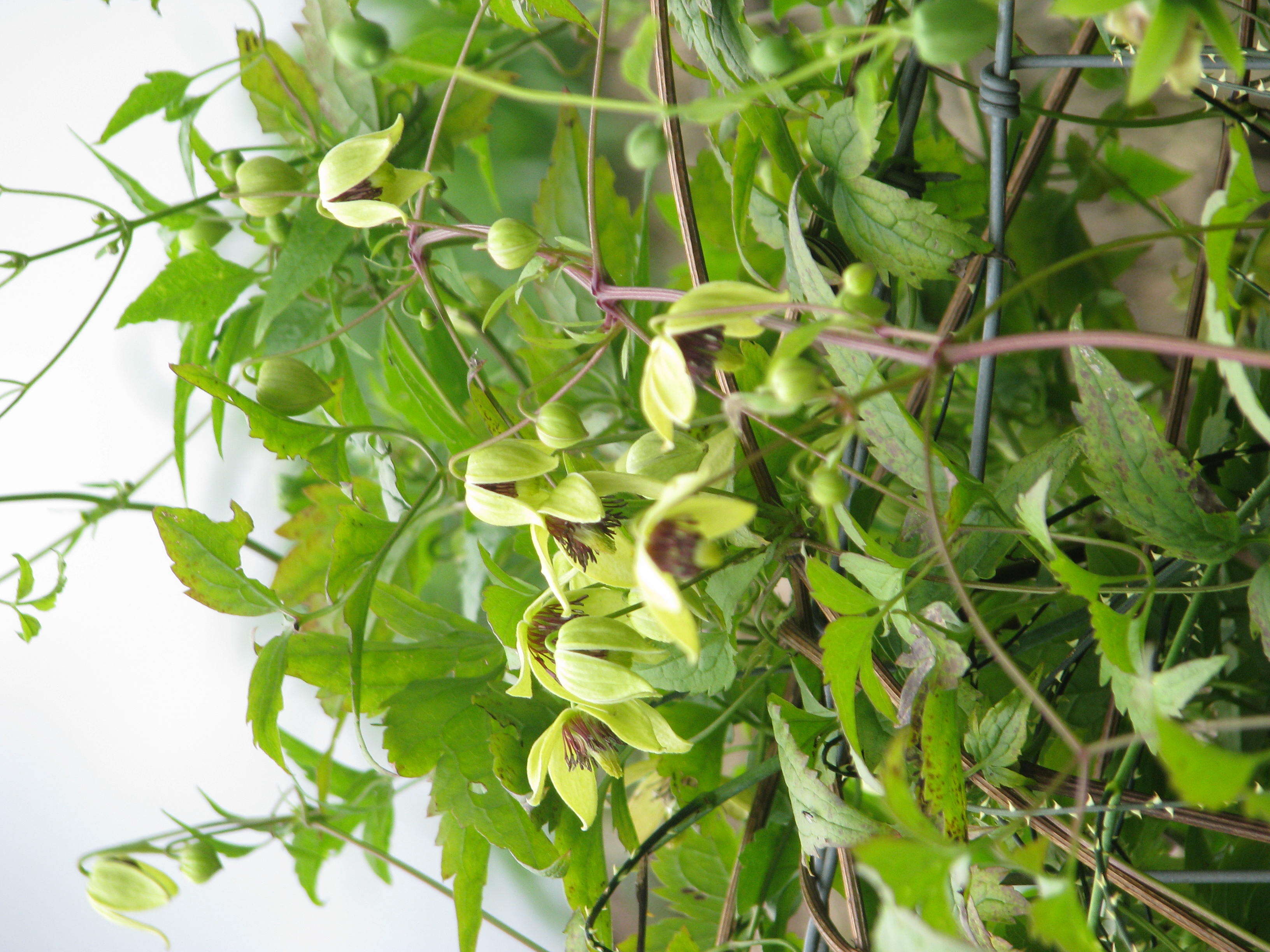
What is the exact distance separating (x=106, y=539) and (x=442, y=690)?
0.53 m

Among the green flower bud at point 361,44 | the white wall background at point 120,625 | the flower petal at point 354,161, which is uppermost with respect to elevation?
the green flower bud at point 361,44

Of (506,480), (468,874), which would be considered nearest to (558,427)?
(506,480)

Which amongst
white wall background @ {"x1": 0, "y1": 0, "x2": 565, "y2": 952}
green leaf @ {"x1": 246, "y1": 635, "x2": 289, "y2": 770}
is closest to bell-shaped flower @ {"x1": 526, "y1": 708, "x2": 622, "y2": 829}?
green leaf @ {"x1": 246, "y1": 635, "x2": 289, "y2": 770}

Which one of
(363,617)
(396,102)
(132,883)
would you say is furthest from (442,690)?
(396,102)

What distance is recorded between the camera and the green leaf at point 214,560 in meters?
0.34

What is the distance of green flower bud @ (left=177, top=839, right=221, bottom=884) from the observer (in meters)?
0.41

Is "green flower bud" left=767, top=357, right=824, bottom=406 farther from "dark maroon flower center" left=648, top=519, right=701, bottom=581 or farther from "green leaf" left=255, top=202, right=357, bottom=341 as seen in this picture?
"green leaf" left=255, top=202, right=357, bottom=341

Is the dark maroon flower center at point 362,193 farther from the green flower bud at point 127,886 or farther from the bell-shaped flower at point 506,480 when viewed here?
the green flower bud at point 127,886

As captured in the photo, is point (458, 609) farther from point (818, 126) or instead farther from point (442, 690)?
point (818, 126)

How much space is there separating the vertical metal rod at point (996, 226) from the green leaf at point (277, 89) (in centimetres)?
32

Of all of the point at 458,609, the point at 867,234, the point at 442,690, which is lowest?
the point at 458,609

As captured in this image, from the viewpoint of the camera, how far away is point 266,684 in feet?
1.07

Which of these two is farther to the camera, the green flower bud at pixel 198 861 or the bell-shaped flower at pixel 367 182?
the green flower bud at pixel 198 861

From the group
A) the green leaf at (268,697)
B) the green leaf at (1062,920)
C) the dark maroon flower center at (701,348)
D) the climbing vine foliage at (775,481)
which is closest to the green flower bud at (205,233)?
the climbing vine foliage at (775,481)
